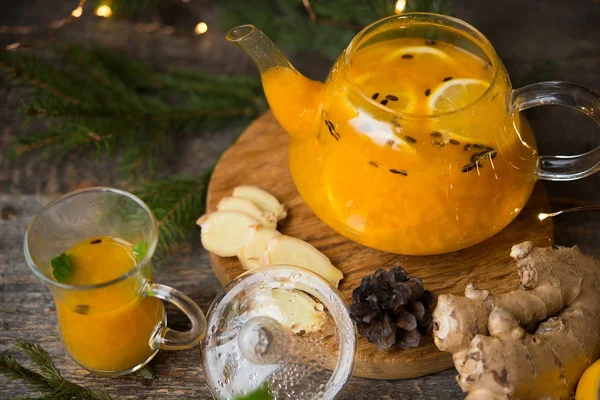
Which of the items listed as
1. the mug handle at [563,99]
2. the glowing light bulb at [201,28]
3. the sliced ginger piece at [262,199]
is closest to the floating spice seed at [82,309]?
the sliced ginger piece at [262,199]

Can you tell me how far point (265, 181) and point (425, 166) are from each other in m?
0.39

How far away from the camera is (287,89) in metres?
1.22

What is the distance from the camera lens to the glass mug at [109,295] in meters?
1.06

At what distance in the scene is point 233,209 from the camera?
4.25 feet

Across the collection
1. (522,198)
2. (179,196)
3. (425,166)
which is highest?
(425,166)

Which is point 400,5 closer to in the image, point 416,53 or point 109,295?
point 416,53

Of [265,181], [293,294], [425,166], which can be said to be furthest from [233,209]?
[425,166]

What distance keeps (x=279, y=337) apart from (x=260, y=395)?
87mm

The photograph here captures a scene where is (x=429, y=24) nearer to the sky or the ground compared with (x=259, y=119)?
nearer to the sky

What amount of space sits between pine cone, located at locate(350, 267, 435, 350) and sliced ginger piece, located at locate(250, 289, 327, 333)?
0.06m

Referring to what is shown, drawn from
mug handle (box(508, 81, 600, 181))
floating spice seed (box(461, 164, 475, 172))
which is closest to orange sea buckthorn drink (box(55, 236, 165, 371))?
floating spice seed (box(461, 164, 475, 172))

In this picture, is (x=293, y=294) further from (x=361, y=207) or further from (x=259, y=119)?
(x=259, y=119)

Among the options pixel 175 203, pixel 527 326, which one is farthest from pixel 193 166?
pixel 527 326

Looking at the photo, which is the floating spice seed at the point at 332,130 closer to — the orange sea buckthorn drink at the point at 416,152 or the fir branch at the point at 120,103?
the orange sea buckthorn drink at the point at 416,152
